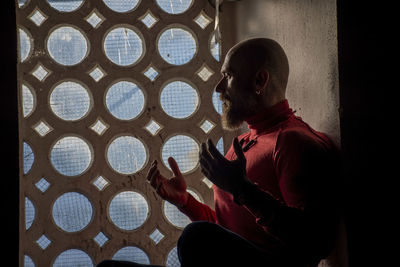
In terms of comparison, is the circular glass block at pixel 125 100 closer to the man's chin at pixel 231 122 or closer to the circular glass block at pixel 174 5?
the circular glass block at pixel 174 5

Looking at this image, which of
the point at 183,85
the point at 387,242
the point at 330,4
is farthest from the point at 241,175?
the point at 183,85

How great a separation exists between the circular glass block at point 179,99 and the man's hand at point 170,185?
44cm

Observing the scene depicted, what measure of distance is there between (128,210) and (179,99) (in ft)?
1.69

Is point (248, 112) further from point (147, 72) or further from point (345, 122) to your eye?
point (147, 72)

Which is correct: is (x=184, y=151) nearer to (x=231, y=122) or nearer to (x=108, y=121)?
(x=108, y=121)

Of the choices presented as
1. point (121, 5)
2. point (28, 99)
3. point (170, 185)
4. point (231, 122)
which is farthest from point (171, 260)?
point (121, 5)

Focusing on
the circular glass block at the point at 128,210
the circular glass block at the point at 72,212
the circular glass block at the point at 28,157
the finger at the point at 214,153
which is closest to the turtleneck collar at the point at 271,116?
the finger at the point at 214,153

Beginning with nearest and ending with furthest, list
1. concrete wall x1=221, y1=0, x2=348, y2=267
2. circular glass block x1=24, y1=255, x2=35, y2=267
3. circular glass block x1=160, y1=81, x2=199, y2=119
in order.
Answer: concrete wall x1=221, y1=0, x2=348, y2=267
circular glass block x1=24, y1=255, x2=35, y2=267
circular glass block x1=160, y1=81, x2=199, y2=119

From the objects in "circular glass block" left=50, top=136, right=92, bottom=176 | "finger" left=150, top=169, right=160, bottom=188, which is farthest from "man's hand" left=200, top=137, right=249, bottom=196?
"circular glass block" left=50, top=136, right=92, bottom=176

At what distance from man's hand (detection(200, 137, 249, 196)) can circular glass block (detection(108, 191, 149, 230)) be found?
83cm

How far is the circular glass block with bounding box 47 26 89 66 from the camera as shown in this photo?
1.80 m

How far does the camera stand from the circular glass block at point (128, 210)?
1787 millimetres

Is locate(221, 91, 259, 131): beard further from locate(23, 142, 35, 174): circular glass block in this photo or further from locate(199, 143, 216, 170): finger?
locate(23, 142, 35, 174): circular glass block

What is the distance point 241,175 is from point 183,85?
2.97ft
